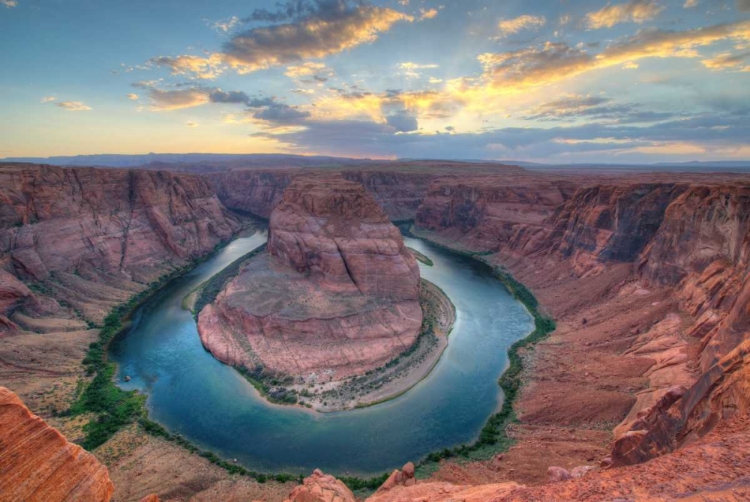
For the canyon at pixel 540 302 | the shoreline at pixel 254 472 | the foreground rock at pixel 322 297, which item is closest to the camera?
the canyon at pixel 540 302

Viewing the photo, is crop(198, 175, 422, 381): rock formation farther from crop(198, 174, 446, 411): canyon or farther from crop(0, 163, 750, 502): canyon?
crop(0, 163, 750, 502): canyon

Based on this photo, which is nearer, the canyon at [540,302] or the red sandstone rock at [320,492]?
the canyon at [540,302]

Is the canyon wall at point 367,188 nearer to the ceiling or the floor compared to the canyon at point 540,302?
nearer to the ceiling

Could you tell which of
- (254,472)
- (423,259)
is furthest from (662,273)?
(254,472)

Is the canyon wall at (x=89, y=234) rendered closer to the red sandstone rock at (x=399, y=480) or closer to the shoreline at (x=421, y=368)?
the shoreline at (x=421, y=368)

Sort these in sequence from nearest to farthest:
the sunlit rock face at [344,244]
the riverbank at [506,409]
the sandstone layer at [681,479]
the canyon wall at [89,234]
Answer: the sandstone layer at [681,479] → the riverbank at [506,409] → the sunlit rock face at [344,244] → the canyon wall at [89,234]

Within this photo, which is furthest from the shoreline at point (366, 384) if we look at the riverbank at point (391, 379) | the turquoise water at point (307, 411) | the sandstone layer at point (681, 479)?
the sandstone layer at point (681, 479)

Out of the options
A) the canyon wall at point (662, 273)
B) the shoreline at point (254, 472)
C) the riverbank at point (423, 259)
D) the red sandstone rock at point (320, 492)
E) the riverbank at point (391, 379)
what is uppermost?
the canyon wall at point (662, 273)

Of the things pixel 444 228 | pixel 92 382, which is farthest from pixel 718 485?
pixel 444 228
